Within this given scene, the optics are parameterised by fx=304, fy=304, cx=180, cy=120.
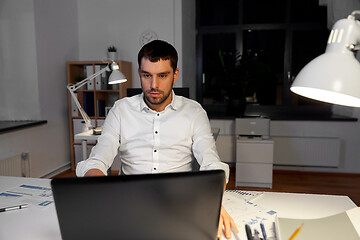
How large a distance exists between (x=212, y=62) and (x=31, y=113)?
2.64 m

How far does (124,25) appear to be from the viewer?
13.4ft

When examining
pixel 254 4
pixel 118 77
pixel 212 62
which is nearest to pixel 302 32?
pixel 254 4

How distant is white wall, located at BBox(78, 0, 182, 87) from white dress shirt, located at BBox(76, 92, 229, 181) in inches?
93.0

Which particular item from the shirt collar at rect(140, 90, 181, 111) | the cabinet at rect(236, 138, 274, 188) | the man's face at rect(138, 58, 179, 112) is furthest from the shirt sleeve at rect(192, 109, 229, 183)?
the cabinet at rect(236, 138, 274, 188)

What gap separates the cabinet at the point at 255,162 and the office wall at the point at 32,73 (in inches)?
91.3

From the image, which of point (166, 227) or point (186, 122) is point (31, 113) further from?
point (166, 227)

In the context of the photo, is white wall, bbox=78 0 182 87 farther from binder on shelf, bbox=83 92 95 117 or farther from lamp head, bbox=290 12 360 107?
lamp head, bbox=290 12 360 107

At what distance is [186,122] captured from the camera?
5.32 feet

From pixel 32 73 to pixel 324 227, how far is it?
133 inches

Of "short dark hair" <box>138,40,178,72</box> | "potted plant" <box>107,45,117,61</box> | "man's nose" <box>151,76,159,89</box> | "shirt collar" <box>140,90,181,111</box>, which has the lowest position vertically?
"shirt collar" <box>140,90,181,111</box>

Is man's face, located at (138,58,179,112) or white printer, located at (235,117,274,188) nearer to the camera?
man's face, located at (138,58,179,112)

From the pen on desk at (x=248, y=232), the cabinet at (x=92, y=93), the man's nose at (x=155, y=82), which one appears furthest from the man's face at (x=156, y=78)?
the cabinet at (x=92, y=93)

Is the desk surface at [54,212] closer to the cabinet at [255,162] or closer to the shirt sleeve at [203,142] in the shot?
the shirt sleeve at [203,142]

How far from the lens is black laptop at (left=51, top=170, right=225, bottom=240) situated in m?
0.59
